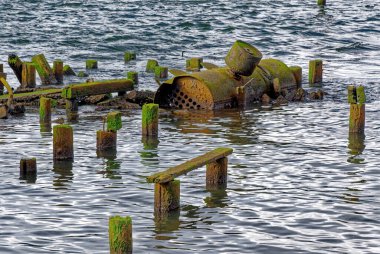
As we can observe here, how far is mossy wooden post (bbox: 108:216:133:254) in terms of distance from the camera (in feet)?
40.9

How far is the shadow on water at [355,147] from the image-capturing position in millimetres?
20448

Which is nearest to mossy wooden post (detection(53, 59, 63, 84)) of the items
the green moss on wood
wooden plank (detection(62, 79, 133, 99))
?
wooden plank (detection(62, 79, 133, 99))

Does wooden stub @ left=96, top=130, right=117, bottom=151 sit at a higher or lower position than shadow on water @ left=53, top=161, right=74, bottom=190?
higher

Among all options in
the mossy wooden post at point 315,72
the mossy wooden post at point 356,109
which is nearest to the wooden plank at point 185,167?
the mossy wooden post at point 356,109

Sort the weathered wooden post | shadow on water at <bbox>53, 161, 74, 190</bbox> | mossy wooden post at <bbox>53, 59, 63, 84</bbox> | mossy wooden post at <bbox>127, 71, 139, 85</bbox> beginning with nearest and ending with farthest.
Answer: shadow on water at <bbox>53, 161, 74, 190</bbox>, the weathered wooden post, mossy wooden post at <bbox>127, 71, 139, 85</bbox>, mossy wooden post at <bbox>53, 59, 63, 84</bbox>

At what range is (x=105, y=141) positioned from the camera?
20.8 metres

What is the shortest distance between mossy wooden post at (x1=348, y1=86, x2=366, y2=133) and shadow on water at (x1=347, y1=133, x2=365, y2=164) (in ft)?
0.54

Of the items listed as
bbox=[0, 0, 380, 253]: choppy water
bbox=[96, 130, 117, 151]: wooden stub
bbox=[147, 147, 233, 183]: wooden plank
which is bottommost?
bbox=[0, 0, 380, 253]: choppy water

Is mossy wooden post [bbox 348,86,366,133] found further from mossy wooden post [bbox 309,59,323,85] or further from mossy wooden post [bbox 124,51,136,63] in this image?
mossy wooden post [bbox 124,51,136,63]

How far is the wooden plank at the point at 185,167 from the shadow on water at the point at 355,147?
4.09 metres

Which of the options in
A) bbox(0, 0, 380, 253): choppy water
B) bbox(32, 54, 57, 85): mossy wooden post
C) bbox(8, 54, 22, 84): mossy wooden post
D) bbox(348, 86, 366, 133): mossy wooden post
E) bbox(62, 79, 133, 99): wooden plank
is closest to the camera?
bbox(0, 0, 380, 253): choppy water

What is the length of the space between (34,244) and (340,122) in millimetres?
12063

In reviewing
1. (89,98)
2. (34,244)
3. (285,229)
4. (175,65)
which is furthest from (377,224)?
(175,65)

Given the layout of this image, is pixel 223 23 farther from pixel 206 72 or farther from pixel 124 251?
pixel 124 251
